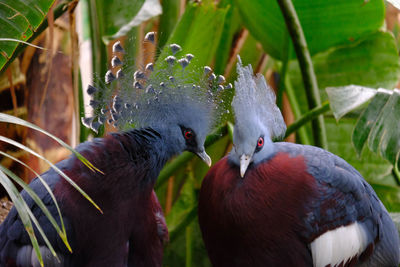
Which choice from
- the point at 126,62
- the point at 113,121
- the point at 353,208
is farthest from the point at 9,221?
the point at 353,208

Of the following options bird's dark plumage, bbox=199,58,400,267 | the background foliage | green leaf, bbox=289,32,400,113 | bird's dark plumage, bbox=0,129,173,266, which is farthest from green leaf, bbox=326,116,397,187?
bird's dark plumage, bbox=0,129,173,266

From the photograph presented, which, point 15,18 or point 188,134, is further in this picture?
point 188,134

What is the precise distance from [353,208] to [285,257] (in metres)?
0.24

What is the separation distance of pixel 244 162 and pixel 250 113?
13 cm

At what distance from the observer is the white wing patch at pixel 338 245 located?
4.58ft

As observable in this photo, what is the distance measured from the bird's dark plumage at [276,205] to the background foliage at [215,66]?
146mm

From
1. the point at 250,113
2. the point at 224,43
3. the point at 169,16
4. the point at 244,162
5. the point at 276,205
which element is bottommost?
the point at 276,205

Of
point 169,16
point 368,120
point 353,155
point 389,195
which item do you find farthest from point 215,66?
point 389,195

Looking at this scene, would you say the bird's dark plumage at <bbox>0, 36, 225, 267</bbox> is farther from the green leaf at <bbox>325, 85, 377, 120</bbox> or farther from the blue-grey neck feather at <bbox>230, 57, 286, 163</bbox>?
the green leaf at <bbox>325, 85, 377, 120</bbox>

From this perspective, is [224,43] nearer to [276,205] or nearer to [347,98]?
[347,98]

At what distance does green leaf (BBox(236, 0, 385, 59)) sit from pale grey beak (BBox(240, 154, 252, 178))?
2.65 ft

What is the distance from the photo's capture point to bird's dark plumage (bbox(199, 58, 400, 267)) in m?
1.37

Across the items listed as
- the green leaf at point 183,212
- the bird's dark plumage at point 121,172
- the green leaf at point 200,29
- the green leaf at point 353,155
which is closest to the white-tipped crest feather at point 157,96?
the bird's dark plumage at point 121,172

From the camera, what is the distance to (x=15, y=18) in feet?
4.09
